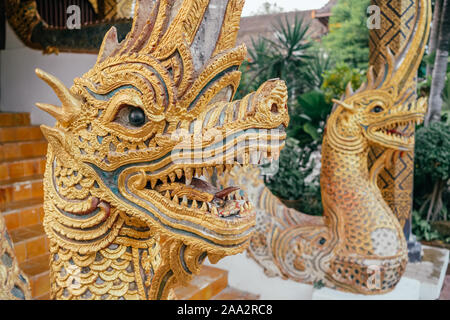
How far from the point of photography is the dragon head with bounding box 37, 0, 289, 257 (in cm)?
94

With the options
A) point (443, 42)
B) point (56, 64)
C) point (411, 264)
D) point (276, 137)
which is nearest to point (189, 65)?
point (276, 137)

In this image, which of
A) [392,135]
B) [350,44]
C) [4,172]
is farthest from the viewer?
[350,44]

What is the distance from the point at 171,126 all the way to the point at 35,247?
150cm

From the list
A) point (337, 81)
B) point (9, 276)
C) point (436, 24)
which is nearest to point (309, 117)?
point (337, 81)

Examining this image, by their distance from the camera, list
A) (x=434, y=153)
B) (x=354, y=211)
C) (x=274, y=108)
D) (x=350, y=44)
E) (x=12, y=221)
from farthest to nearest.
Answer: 1. (x=350, y=44)
2. (x=434, y=153)
3. (x=354, y=211)
4. (x=12, y=221)
5. (x=274, y=108)

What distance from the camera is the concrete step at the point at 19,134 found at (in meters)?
2.86

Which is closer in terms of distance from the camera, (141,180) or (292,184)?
(141,180)

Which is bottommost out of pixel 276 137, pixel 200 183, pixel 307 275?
pixel 307 275

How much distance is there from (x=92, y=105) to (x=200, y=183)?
0.35 meters

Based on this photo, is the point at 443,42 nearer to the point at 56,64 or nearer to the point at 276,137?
the point at 56,64

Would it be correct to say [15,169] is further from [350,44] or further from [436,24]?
[350,44]

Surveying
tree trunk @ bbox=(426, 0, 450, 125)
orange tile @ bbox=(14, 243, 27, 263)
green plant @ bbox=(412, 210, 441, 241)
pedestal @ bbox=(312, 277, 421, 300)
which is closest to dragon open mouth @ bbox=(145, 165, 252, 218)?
orange tile @ bbox=(14, 243, 27, 263)

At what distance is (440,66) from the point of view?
601cm
